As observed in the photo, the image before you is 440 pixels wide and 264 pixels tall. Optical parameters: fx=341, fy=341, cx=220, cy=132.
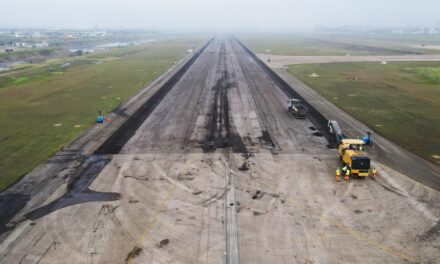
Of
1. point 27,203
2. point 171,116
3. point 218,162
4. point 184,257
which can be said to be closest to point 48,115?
point 171,116

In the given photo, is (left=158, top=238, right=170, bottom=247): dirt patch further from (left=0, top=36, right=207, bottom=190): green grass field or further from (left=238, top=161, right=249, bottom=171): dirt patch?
(left=0, top=36, right=207, bottom=190): green grass field

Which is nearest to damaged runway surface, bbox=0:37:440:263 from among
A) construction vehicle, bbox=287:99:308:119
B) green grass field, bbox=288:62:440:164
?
construction vehicle, bbox=287:99:308:119

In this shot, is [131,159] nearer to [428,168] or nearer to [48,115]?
[48,115]

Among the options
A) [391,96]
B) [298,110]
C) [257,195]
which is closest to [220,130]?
[298,110]

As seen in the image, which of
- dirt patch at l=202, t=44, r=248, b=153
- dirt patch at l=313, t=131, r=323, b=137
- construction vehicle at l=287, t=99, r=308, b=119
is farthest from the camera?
construction vehicle at l=287, t=99, r=308, b=119

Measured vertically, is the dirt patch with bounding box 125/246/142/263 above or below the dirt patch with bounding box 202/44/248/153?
below

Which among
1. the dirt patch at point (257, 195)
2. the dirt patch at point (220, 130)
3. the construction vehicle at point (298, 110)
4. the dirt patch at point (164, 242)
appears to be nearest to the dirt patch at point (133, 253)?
the dirt patch at point (164, 242)
